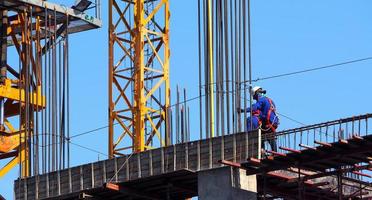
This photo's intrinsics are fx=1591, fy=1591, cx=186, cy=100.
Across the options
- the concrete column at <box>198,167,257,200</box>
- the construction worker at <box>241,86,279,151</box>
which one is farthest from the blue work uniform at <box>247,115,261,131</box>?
the concrete column at <box>198,167,257,200</box>

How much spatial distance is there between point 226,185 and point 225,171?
18.1 inches

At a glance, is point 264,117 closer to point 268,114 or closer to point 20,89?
point 268,114

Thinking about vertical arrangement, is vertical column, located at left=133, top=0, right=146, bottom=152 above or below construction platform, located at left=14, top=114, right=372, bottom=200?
above

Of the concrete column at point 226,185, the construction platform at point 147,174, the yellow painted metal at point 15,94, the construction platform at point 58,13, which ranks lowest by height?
the concrete column at point 226,185

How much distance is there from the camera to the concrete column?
46688 mm

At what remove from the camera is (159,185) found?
50031mm

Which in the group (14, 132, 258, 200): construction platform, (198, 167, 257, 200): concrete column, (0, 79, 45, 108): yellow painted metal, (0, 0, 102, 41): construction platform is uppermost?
(0, 0, 102, 41): construction platform

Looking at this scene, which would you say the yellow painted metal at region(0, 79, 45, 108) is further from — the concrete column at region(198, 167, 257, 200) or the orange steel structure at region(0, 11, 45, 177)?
the concrete column at region(198, 167, 257, 200)

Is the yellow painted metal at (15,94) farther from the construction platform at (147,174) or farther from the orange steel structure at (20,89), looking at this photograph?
the construction platform at (147,174)

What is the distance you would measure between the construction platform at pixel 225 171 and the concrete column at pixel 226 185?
4cm

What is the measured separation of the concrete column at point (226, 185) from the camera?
46.7 m

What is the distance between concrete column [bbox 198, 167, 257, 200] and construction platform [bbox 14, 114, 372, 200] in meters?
0.04

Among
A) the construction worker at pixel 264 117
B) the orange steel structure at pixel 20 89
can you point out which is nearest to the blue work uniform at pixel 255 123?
the construction worker at pixel 264 117

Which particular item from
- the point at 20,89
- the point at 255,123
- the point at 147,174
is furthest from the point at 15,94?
the point at 255,123
